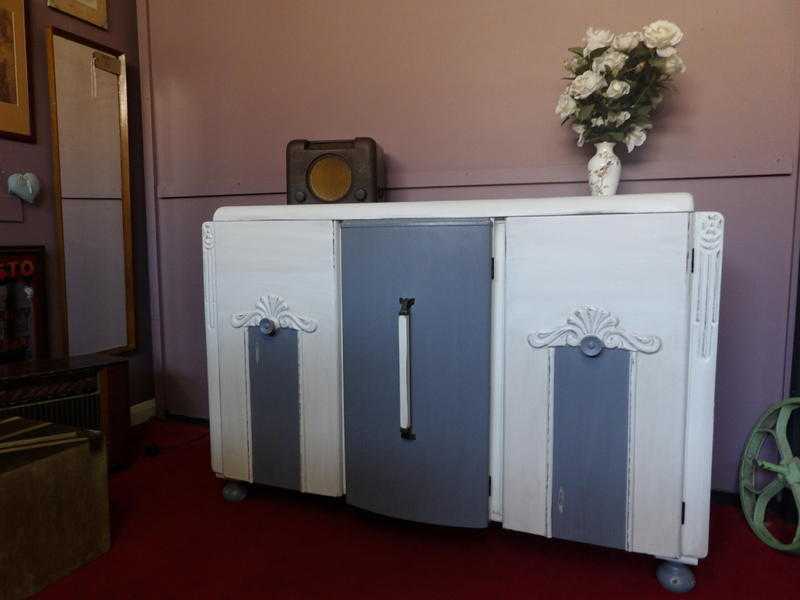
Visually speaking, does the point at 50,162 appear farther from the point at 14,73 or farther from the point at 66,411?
the point at 66,411

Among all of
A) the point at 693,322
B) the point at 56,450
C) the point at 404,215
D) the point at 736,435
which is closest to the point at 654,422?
the point at 693,322

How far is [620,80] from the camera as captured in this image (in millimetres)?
1567

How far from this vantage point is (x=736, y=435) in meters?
1.77

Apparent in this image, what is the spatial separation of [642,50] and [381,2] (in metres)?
1.00

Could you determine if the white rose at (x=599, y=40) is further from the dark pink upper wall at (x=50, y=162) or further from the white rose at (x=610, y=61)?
the dark pink upper wall at (x=50, y=162)

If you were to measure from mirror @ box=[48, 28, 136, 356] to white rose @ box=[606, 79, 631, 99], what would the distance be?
2.01 meters

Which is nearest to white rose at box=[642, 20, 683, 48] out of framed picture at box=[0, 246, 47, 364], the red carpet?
the red carpet

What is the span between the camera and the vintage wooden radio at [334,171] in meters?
1.81

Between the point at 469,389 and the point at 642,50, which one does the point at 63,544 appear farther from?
the point at 642,50

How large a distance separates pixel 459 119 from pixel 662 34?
72cm

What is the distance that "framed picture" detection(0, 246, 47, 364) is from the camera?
6.57 feet

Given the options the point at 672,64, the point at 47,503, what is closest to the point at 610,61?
the point at 672,64

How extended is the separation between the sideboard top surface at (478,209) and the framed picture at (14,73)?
100 cm

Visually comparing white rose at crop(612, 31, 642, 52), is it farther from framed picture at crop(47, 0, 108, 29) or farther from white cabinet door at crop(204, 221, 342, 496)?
framed picture at crop(47, 0, 108, 29)
